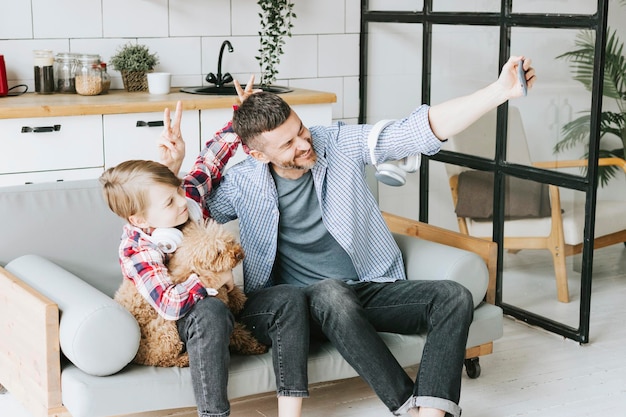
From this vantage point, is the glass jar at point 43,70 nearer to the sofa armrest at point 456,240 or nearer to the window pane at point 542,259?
the sofa armrest at point 456,240

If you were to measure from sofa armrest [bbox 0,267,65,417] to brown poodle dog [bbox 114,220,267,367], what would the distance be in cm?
22

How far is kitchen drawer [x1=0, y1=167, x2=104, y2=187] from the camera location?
133 inches

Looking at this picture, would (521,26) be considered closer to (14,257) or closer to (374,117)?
(374,117)

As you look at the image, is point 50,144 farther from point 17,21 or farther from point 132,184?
point 132,184

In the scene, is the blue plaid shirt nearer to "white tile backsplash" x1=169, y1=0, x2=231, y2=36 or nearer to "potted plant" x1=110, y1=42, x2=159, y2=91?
"potted plant" x1=110, y1=42, x2=159, y2=91

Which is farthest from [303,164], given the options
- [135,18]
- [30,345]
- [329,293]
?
[135,18]

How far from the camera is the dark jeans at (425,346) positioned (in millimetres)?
2484

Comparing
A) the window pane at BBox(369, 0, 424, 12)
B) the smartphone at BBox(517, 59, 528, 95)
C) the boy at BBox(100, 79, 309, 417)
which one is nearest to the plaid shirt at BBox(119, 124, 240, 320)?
the boy at BBox(100, 79, 309, 417)

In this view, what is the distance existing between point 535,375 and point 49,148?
6.32 ft

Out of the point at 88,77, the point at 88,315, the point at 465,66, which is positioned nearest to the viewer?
the point at 88,315

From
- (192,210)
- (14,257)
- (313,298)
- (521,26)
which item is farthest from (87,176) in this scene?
(521,26)

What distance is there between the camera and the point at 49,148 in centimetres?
345

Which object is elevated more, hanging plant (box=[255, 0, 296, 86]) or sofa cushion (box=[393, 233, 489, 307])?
hanging plant (box=[255, 0, 296, 86])

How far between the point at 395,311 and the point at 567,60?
1318 mm
